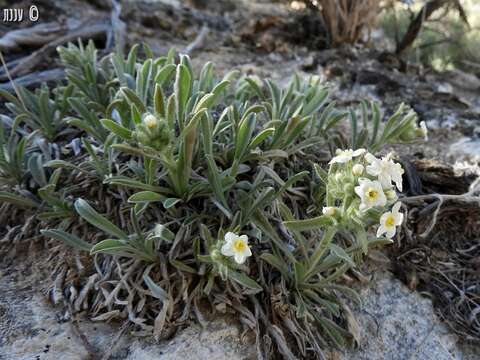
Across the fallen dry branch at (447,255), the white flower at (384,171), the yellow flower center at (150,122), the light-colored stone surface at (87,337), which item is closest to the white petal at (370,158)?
the white flower at (384,171)

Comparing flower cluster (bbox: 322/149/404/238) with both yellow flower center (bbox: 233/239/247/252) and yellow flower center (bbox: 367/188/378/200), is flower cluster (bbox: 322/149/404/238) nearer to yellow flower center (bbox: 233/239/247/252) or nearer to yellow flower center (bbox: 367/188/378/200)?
yellow flower center (bbox: 367/188/378/200)

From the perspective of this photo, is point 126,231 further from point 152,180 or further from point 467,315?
point 467,315

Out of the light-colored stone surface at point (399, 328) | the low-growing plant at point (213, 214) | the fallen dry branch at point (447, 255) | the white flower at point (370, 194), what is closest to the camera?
the white flower at point (370, 194)

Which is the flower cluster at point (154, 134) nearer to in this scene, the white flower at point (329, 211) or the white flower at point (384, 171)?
the white flower at point (329, 211)

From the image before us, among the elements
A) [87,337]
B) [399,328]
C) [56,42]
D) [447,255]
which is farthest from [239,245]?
[56,42]

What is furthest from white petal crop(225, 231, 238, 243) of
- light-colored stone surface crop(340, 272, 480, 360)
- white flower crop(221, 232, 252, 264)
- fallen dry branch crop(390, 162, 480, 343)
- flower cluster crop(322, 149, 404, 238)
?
fallen dry branch crop(390, 162, 480, 343)

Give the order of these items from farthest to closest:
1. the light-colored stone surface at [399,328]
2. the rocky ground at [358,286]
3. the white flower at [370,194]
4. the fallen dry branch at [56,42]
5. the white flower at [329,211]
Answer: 1. the fallen dry branch at [56,42]
2. the light-colored stone surface at [399,328]
3. the rocky ground at [358,286]
4. the white flower at [329,211]
5. the white flower at [370,194]
